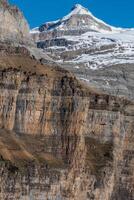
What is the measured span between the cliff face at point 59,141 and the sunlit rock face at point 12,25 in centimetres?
6085

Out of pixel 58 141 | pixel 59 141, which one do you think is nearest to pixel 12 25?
pixel 59 141

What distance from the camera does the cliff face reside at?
81.6 m

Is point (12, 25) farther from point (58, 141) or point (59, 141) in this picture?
point (58, 141)

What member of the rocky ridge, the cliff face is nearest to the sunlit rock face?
the cliff face

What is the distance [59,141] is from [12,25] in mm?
89965

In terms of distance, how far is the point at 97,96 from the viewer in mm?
107625

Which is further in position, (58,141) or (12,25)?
(12,25)

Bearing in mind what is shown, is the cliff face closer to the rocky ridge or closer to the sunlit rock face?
the rocky ridge

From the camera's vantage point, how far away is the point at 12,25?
599ft

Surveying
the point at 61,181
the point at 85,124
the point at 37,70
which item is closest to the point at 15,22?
the point at 37,70

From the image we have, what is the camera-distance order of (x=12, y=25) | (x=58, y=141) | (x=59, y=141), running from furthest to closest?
(x=12, y=25) < (x=59, y=141) < (x=58, y=141)

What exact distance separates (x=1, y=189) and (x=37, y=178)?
13.5 feet

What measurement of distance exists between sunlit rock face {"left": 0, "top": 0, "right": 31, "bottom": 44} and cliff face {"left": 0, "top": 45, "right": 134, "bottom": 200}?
60.9 meters

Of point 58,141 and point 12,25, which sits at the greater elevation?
point 12,25
